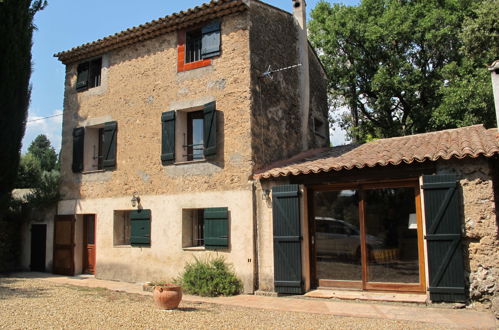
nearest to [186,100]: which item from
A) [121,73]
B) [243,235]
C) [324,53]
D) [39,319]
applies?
[121,73]

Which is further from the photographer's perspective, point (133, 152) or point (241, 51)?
point (133, 152)

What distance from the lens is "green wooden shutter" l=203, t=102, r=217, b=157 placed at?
1017 centimetres

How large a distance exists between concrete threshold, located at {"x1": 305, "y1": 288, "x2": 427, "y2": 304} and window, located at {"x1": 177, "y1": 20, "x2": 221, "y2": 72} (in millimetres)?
6316

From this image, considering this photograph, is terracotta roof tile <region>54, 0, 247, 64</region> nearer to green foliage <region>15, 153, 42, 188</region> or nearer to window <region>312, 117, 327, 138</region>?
window <region>312, 117, 327, 138</region>

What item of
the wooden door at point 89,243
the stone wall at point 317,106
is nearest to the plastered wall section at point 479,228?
the stone wall at point 317,106

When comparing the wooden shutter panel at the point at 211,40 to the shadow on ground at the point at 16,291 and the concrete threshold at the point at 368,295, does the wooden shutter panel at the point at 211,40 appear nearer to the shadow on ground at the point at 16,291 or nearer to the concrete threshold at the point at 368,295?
the concrete threshold at the point at 368,295

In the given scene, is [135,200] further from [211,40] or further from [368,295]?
[368,295]

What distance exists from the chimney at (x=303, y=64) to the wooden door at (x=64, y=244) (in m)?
7.69

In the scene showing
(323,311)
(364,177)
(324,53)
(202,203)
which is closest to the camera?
(323,311)

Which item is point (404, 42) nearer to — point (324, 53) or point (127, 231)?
point (324, 53)

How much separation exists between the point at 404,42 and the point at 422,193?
11.7 m

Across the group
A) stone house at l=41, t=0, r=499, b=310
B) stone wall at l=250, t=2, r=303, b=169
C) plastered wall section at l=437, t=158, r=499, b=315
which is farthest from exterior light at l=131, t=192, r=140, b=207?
plastered wall section at l=437, t=158, r=499, b=315

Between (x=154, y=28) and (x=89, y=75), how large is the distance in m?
3.13

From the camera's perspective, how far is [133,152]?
11703mm
